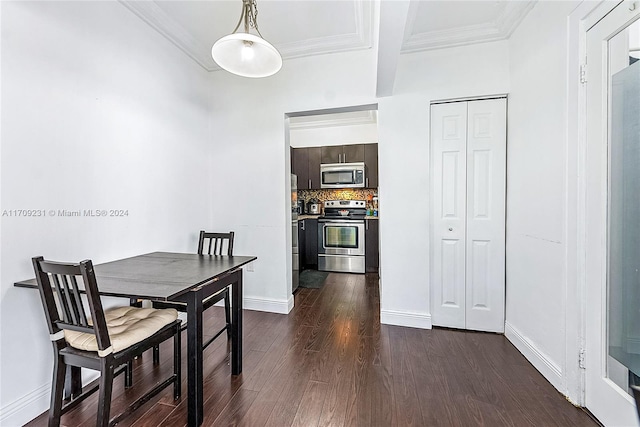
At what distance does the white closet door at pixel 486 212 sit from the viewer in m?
2.51

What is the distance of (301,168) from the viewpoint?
525cm

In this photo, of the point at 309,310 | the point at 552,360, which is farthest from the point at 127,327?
the point at 552,360

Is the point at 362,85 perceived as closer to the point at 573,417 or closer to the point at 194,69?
the point at 194,69

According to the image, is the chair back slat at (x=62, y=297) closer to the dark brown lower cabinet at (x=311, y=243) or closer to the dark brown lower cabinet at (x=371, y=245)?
the dark brown lower cabinet at (x=311, y=243)

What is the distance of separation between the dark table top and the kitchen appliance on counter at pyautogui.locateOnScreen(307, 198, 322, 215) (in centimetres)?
328

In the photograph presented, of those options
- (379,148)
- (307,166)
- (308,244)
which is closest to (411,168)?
(379,148)

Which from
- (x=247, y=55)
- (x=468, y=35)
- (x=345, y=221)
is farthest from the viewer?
(x=345, y=221)

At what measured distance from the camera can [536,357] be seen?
2018 mm

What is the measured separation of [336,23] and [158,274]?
2.54 metres

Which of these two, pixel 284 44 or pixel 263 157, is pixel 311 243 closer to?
pixel 263 157

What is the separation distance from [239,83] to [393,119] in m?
1.81

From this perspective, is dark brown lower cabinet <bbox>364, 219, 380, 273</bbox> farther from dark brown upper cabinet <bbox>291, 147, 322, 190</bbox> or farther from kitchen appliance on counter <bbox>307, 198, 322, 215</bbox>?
dark brown upper cabinet <bbox>291, 147, 322, 190</bbox>

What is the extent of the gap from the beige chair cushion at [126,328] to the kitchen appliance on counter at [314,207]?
374 centimetres

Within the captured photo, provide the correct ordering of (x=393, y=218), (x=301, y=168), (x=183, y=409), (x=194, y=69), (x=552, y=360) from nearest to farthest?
(x=183, y=409)
(x=552, y=360)
(x=393, y=218)
(x=194, y=69)
(x=301, y=168)
